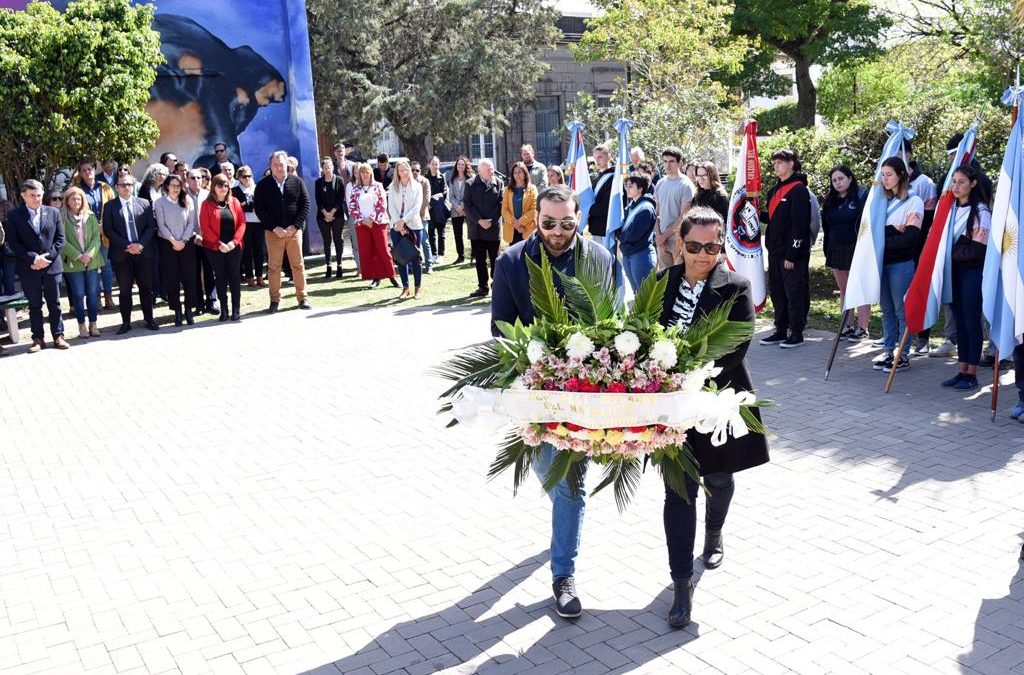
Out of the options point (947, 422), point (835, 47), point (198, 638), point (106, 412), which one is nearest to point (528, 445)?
point (198, 638)

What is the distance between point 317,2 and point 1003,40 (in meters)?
19.9

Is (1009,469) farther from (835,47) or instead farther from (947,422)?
(835,47)

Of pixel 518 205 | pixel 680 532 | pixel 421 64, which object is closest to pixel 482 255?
pixel 518 205

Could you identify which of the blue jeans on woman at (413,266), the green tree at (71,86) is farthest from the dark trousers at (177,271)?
the blue jeans on woman at (413,266)

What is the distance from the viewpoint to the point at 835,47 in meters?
28.2

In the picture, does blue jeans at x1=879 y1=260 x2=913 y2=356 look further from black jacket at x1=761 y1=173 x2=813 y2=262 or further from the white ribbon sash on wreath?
the white ribbon sash on wreath

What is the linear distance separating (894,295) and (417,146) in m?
25.7

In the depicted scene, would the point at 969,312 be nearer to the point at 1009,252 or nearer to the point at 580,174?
the point at 1009,252

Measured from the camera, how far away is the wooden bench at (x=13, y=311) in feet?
40.2

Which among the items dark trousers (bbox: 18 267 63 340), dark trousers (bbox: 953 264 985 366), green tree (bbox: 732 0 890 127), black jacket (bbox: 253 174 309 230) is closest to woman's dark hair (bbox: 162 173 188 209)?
black jacket (bbox: 253 174 309 230)

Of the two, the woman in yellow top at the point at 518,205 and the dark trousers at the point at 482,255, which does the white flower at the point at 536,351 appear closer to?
the woman in yellow top at the point at 518,205

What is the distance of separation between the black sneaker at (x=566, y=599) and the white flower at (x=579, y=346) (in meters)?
1.44

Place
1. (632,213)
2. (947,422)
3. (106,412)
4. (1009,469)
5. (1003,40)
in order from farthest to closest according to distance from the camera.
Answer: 1. (1003,40)
2. (632,213)
3. (106,412)
4. (947,422)
5. (1009,469)

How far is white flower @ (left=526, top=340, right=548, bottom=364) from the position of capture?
3.91m
